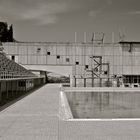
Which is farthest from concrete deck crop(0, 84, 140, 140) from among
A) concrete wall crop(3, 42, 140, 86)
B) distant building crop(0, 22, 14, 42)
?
distant building crop(0, 22, 14, 42)

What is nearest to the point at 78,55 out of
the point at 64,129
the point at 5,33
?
the point at 5,33

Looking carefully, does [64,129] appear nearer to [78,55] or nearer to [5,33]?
[78,55]

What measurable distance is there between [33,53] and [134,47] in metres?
20.4

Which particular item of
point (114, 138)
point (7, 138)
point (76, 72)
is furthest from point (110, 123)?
point (76, 72)

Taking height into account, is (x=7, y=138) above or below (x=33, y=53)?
below

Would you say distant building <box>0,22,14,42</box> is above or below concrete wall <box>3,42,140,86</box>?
above

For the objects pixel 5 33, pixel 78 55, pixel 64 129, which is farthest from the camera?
pixel 5 33

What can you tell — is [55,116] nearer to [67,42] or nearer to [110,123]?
[110,123]

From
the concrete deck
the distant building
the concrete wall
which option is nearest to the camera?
the concrete deck

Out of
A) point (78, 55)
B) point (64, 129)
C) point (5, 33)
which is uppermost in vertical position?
point (5, 33)

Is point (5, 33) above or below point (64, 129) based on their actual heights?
above

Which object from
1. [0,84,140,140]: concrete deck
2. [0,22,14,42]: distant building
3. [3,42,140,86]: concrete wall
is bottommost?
[0,84,140,140]: concrete deck

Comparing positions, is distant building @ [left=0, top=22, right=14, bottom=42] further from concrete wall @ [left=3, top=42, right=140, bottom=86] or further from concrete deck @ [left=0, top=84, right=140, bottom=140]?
concrete deck @ [left=0, top=84, right=140, bottom=140]

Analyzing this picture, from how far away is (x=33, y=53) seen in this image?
176 ft
